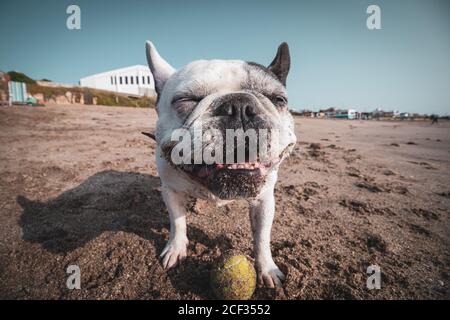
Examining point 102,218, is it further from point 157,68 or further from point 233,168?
point 233,168

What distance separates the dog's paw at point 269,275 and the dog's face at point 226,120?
84 centimetres

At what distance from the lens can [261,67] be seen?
2.20 m

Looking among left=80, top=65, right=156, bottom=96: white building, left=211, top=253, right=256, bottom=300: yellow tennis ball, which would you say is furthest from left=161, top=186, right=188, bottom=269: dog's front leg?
left=80, top=65, right=156, bottom=96: white building

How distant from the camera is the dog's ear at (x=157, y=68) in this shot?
8.02ft

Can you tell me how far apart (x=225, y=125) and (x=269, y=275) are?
4.52 feet

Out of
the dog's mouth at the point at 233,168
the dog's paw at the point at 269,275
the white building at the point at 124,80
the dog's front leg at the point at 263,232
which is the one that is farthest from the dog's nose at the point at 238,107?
the white building at the point at 124,80

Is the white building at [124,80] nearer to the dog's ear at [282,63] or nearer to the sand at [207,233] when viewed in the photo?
the sand at [207,233]

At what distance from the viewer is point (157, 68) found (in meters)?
2.48

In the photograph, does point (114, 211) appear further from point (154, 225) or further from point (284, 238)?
Result: point (284, 238)

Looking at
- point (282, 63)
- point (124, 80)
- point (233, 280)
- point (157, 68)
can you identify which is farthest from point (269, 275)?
point (124, 80)

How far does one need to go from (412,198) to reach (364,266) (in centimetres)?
237

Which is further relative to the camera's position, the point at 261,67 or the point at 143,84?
the point at 143,84

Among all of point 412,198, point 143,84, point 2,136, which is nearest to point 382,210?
point 412,198
